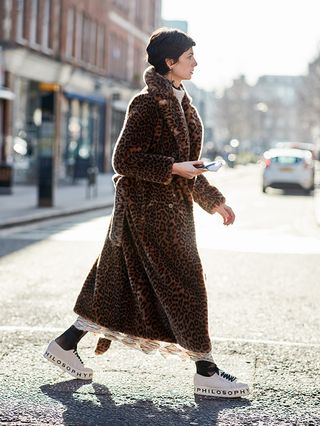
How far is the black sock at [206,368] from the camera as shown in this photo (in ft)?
15.9

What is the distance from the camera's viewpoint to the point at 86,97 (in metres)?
37.5

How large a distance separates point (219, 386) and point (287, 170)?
26782mm

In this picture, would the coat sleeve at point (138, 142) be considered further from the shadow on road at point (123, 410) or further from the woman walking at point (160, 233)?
the shadow on road at point (123, 410)

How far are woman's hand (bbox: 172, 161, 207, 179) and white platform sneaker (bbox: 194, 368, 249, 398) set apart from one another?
0.97 m

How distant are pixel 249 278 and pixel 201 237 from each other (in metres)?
4.93

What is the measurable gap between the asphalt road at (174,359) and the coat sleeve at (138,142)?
107 centimetres

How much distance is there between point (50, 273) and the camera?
9.71 m

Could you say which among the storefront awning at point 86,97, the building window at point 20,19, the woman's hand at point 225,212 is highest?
the building window at point 20,19

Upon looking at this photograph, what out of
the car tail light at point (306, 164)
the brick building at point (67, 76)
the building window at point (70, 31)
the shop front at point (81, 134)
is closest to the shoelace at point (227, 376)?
the brick building at point (67, 76)

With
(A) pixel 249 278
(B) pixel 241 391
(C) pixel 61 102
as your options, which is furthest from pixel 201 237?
(C) pixel 61 102

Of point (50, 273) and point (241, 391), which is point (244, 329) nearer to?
point (241, 391)

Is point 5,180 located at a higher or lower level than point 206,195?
lower

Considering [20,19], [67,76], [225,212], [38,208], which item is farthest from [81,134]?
[225,212]

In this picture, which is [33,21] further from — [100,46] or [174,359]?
[174,359]
